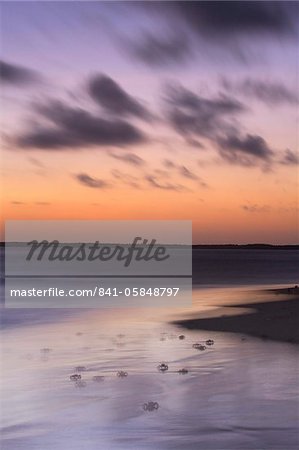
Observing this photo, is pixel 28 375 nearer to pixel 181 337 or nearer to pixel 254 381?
pixel 254 381

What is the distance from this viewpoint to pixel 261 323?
1078 inches

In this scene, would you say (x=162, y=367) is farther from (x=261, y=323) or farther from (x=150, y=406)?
(x=261, y=323)

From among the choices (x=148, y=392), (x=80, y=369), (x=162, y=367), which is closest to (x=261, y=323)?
(x=162, y=367)

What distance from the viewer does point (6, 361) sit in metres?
19.8

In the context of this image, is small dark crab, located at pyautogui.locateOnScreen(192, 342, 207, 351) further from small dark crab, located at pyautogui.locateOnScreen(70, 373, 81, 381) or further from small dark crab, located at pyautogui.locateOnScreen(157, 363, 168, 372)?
small dark crab, located at pyautogui.locateOnScreen(70, 373, 81, 381)

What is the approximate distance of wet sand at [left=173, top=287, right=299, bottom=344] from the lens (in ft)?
79.7

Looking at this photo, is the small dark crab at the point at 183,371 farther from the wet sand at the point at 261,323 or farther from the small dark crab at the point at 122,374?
the wet sand at the point at 261,323

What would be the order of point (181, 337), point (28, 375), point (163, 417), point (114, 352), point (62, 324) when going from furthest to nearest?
point (62, 324) → point (181, 337) → point (114, 352) → point (28, 375) → point (163, 417)

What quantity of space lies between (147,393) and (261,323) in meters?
13.2

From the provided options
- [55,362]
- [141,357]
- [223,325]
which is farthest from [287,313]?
[55,362]

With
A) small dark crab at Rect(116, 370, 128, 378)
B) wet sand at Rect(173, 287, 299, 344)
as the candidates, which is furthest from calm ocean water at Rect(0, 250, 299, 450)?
wet sand at Rect(173, 287, 299, 344)

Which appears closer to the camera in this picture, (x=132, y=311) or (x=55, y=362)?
(x=55, y=362)

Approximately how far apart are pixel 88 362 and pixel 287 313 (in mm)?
Result: 13962

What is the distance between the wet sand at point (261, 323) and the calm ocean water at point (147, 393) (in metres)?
1.28
